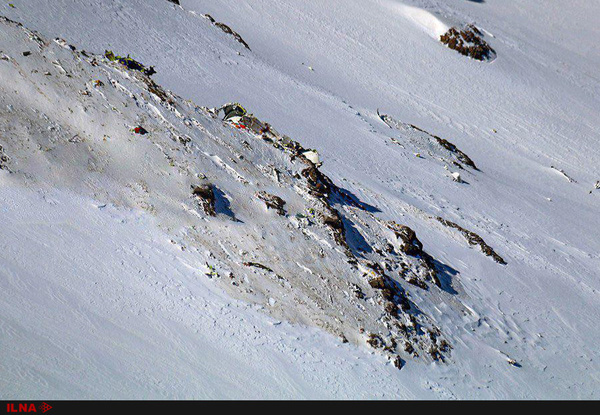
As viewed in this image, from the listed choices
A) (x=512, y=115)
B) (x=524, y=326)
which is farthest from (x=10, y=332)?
(x=512, y=115)

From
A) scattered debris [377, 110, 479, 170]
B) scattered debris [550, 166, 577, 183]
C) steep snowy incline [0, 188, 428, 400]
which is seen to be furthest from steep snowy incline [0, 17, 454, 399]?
scattered debris [550, 166, 577, 183]

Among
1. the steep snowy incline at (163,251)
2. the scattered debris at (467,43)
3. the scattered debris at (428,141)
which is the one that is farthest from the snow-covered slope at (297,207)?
the scattered debris at (467,43)

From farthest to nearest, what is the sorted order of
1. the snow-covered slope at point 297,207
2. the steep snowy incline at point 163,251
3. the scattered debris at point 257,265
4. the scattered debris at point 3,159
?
the scattered debris at point 257,265 → the scattered debris at point 3,159 → the snow-covered slope at point 297,207 → the steep snowy incline at point 163,251

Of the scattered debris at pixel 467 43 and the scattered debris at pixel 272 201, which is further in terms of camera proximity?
the scattered debris at pixel 467 43

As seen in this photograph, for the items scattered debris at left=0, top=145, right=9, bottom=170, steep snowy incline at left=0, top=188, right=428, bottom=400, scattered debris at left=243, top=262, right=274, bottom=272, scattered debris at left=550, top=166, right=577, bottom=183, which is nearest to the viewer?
steep snowy incline at left=0, top=188, right=428, bottom=400

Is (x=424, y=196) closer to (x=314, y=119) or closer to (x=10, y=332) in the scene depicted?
(x=314, y=119)
